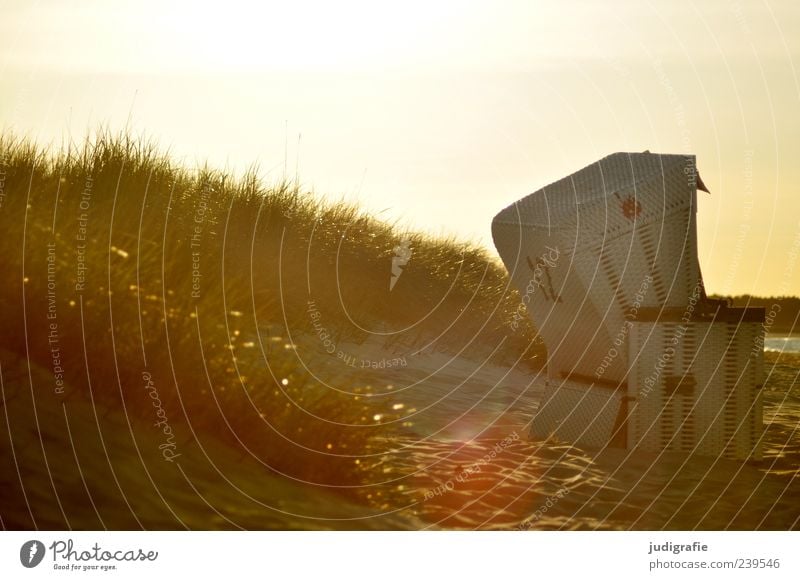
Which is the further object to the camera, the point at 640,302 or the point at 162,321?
the point at 640,302

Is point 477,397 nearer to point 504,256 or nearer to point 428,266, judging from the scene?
point 504,256

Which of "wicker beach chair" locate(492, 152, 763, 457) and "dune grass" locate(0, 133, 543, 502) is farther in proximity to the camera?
"wicker beach chair" locate(492, 152, 763, 457)

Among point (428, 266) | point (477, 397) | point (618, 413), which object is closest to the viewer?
point (618, 413)

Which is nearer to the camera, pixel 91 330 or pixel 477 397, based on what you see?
pixel 91 330

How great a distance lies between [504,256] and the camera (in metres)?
7.50

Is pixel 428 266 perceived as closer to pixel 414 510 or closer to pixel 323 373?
pixel 323 373

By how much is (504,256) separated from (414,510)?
8.63 feet

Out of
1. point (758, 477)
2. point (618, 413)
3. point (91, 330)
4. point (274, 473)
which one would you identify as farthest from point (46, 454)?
point (758, 477)

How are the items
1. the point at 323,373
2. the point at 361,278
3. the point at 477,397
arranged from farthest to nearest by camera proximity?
the point at 361,278
the point at 477,397
the point at 323,373

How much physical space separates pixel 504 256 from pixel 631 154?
1.33m

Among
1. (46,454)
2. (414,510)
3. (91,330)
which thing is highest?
(91,330)

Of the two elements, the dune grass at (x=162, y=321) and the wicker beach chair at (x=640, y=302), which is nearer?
the dune grass at (x=162, y=321)
